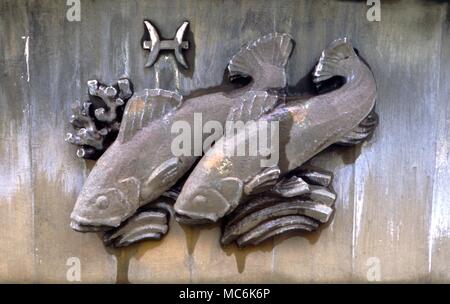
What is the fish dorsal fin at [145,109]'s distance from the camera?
1090mm

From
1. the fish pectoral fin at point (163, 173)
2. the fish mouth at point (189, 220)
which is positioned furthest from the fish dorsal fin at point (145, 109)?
the fish mouth at point (189, 220)

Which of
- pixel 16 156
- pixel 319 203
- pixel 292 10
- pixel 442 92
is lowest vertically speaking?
pixel 319 203

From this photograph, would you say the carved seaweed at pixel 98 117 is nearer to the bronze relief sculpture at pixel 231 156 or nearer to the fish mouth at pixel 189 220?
the bronze relief sculpture at pixel 231 156

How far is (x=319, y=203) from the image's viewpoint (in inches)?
46.5

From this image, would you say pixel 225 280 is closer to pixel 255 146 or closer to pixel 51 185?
pixel 255 146

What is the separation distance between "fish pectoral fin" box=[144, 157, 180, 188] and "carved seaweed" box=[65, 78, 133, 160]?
149 millimetres

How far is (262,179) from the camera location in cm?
107

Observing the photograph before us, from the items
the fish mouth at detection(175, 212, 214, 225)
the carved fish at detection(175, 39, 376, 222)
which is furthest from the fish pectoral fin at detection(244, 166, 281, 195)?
the fish mouth at detection(175, 212, 214, 225)

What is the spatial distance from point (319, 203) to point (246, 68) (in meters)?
0.39

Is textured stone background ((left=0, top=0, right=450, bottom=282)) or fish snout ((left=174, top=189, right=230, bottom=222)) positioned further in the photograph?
textured stone background ((left=0, top=0, right=450, bottom=282))

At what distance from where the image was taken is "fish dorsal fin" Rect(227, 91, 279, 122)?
3.61 feet

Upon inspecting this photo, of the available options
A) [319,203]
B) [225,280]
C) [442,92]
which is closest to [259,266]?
[225,280]

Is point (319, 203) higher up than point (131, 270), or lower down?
higher up

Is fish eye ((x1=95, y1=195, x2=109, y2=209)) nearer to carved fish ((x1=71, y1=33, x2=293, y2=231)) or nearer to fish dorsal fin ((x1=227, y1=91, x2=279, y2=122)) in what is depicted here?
carved fish ((x1=71, y1=33, x2=293, y2=231))
